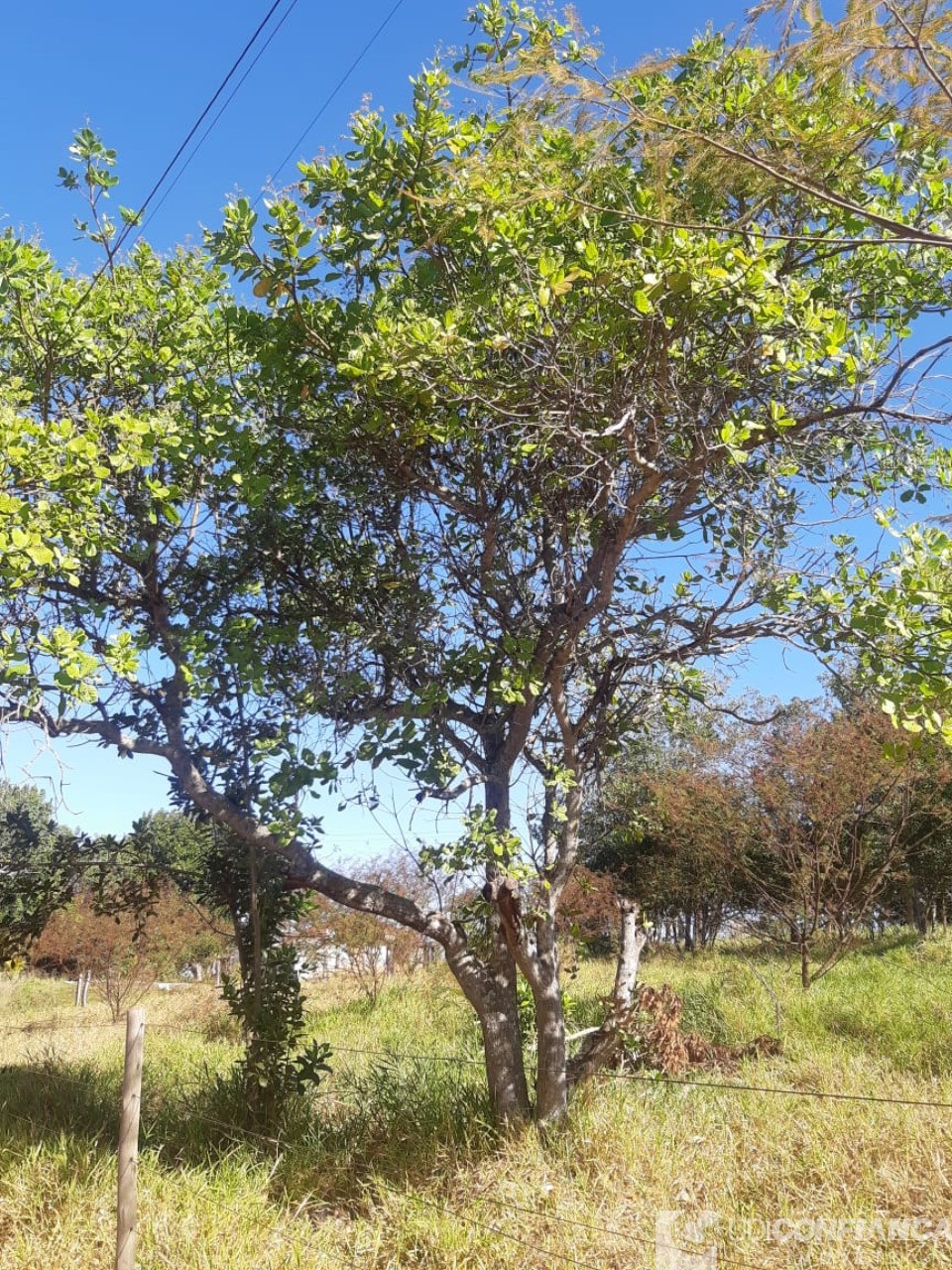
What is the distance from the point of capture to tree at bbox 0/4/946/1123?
395 cm

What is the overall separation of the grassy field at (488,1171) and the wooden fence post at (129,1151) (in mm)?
238

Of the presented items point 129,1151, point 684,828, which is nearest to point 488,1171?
point 129,1151

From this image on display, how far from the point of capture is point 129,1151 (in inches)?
144

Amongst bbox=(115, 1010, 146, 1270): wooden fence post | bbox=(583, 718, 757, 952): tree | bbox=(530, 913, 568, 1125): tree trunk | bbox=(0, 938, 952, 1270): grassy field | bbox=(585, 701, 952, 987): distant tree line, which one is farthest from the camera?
bbox=(585, 701, 952, 987): distant tree line

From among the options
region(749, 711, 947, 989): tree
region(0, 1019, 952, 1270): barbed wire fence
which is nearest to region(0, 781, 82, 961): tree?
region(0, 1019, 952, 1270): barbed wire fence

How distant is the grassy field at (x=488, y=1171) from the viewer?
145 inches

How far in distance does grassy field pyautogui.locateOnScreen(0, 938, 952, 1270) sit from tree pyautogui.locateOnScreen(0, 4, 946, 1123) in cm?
63

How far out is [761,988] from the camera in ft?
29.7

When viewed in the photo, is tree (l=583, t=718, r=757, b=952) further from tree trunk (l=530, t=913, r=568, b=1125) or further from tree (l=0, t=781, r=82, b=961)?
tree (l=0, t=781, r=82, b=961)

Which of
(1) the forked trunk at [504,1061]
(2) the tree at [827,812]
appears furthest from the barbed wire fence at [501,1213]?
(2) the tree at [827,812]

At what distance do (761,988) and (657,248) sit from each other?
7.87 m

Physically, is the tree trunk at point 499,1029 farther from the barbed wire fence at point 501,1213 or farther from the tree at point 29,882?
the tree at point 29,882

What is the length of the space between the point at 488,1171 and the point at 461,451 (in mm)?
3837

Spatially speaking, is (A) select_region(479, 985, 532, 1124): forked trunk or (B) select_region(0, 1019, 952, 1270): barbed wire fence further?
(A) select_region(479, 985, 532, 1124): forked trunk
